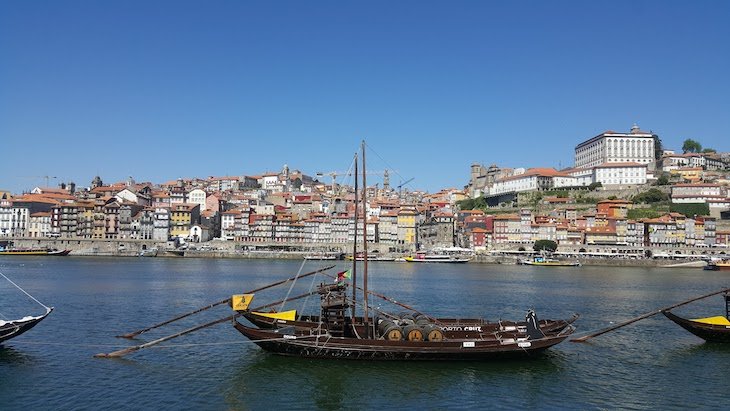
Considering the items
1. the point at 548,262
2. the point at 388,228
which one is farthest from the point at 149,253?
the point at 548,262

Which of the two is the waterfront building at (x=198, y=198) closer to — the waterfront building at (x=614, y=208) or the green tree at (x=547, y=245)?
the green tree at (x=547, y=245)

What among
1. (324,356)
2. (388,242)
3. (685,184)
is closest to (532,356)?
(324,356)

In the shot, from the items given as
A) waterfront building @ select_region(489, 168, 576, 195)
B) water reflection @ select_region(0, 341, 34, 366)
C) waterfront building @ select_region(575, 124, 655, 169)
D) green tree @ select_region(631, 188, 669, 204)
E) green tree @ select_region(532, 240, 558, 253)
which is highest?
waterfront building @ select_region(575, 124, 655, 169)

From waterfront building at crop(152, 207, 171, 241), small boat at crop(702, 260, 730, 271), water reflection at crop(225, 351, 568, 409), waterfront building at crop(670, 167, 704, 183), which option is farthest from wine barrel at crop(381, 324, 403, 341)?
waterfront building at crop(670, 167, 704, 183)

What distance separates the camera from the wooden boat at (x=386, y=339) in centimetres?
1964

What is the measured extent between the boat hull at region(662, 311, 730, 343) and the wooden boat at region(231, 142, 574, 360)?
511 centimetres

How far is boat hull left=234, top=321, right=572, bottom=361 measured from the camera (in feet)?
64.3

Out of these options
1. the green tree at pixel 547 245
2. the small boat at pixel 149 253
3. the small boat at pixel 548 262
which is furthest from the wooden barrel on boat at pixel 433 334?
the small boat at pixel 149 253

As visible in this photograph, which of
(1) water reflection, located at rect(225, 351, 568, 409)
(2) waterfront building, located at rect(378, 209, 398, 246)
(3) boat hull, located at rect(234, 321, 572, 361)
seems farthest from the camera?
(2) waterfront building, located at rect(378, 209, 398, 246)

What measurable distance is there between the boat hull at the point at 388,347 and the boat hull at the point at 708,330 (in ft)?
20.6

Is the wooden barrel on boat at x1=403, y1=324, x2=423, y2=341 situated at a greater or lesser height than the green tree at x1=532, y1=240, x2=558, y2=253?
lesser

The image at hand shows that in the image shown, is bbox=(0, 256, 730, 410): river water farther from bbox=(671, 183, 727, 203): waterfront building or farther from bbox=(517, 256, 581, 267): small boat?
bbox=(671, 183, 727, 203): waterfront building

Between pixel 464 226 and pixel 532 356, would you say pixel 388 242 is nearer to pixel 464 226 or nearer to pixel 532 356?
pixel 464 226

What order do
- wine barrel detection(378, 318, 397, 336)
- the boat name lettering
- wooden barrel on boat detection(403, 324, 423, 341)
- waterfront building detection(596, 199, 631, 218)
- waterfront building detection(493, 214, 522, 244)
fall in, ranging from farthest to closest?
waterfront building detection(493, 214, 522, 244) < waterfront building detection(596, 199, 631, 218) < the boat name lettering < wine barrel detection(378, 318, 397, 336) < wooden barrel on boat detection(403, 324, 423, 341)
